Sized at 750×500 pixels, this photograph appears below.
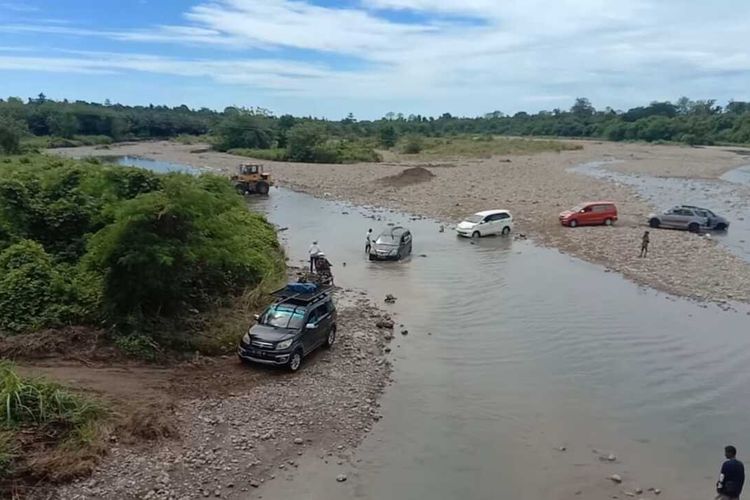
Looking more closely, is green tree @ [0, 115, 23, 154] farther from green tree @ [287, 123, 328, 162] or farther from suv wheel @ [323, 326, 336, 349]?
suv wheel @ [323, 326, 336, 349]

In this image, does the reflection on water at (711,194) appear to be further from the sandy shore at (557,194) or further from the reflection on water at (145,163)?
the reflection on water at (145,163)

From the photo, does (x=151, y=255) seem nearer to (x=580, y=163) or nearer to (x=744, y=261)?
(x=744, y=261)

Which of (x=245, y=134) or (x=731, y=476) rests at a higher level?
(x=245, y=134)

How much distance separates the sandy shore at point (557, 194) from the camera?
31625mm

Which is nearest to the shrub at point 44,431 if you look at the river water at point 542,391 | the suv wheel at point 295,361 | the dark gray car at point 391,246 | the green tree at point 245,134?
the river water at point 542,391

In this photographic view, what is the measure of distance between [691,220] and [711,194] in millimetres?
25997

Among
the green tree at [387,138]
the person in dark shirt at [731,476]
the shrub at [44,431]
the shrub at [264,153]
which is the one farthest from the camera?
the green tree at [387,138]

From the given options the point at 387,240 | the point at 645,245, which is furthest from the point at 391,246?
the point at 645,245

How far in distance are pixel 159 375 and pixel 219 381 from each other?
61.7 inches

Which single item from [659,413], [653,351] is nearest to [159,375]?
[659,413]

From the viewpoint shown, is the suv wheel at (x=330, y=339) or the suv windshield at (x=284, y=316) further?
the suv wheel at (x=330, y=339)

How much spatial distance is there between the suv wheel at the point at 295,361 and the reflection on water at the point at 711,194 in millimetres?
28339

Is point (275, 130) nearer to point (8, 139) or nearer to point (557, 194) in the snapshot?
point (8, 139)

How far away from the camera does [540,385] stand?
59.4ft
